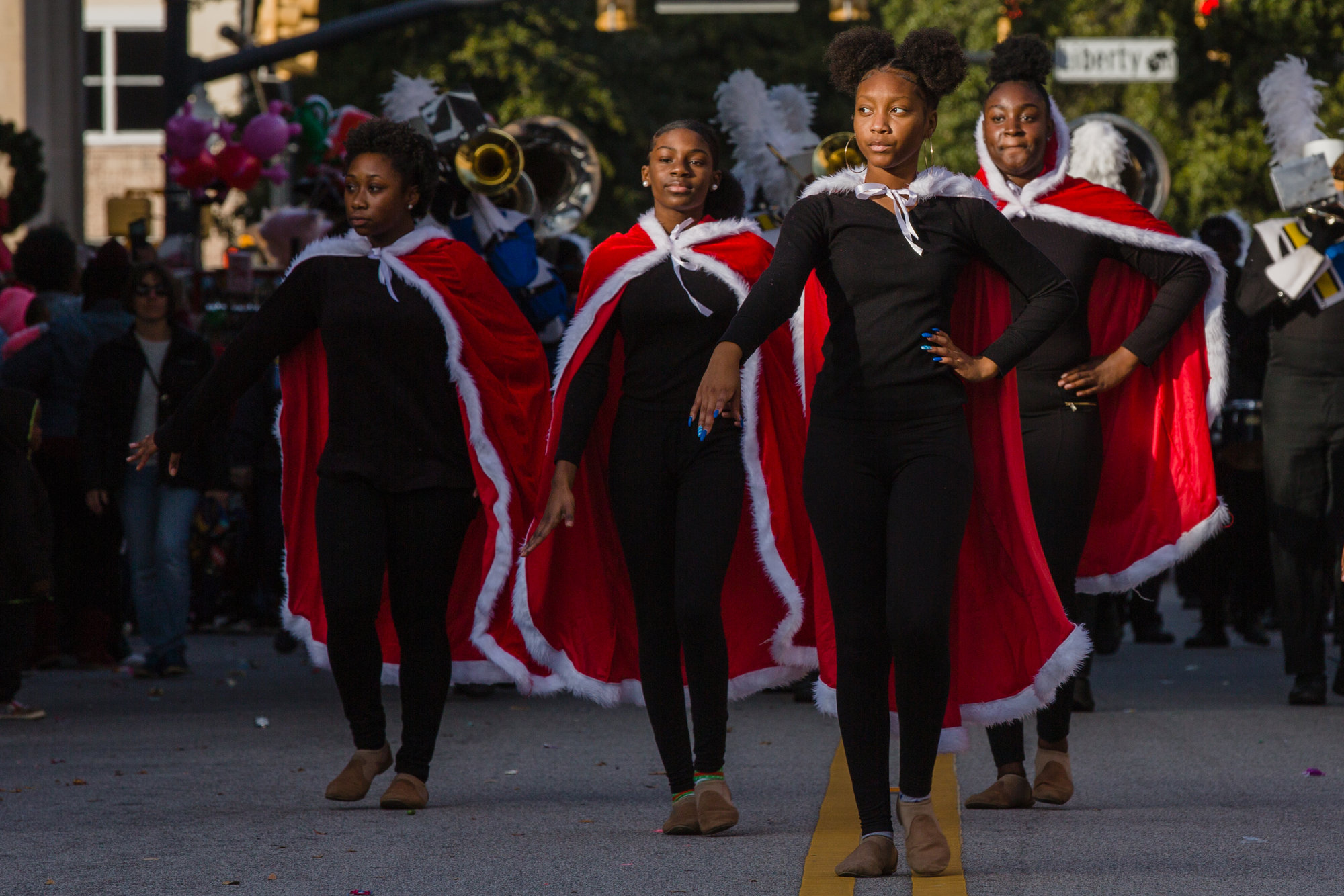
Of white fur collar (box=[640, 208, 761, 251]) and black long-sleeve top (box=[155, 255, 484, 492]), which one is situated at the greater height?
white fur collar (box=[640, 208, 761, 251])

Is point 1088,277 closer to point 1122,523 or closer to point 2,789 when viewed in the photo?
point 1122,523

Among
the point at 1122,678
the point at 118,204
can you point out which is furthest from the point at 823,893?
the point at 118,204

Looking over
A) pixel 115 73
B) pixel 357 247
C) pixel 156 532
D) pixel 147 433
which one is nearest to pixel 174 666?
pixel 156 532

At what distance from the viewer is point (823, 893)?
197 inches

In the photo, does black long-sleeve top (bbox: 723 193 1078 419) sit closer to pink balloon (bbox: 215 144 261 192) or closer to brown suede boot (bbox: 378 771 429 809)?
brown suede boot (bbox: 378 771 429 809)

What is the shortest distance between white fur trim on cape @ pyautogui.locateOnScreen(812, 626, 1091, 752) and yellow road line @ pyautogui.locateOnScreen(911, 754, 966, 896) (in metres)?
0.30

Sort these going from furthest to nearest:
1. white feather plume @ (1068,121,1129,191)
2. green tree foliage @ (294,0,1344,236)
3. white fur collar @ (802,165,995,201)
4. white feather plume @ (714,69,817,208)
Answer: green tree foliage @ (294,0,1344,236) < white feather plume @ (714,69,817,208) < white feather plume @ (1068,121,1129,191) < white fur collar @ (802,165,995,201)

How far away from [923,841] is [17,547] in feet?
16.2

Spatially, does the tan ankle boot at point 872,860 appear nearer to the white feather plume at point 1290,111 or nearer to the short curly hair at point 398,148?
the short curly hair at point 398,148

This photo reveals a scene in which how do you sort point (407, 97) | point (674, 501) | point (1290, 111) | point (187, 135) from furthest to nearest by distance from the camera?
point (187, 135)
point (407, 97)
point (1290, 111)
point (674, 501)

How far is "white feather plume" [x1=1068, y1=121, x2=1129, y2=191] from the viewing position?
8430 millimetres

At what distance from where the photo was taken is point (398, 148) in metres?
6.55

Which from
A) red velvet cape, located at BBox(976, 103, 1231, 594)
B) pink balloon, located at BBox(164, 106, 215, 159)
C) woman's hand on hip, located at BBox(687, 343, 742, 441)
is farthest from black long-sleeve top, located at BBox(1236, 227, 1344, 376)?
pink balloon, located at BBox(164, 106, 215, 159)

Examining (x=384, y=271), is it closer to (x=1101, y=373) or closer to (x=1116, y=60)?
(x=1101, y=373)
